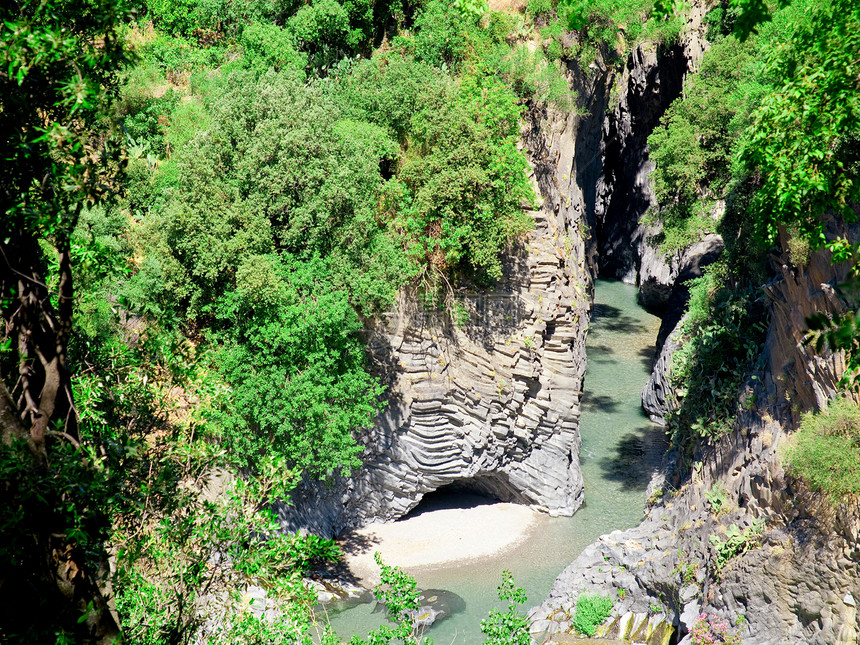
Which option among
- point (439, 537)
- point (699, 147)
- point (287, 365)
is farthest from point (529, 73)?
point (439, 537)

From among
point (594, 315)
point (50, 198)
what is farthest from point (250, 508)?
point (594, 315)

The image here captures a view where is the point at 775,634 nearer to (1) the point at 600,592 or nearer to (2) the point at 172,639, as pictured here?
(1) the point at 600,592

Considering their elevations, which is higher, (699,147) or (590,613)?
(699,147)

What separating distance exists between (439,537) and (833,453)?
420 inches

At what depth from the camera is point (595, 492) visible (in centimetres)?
2234

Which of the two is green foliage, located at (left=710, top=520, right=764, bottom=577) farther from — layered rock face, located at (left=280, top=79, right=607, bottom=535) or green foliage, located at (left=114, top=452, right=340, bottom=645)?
green foliage, located at (left=114, top=452, right=340, bottom=645)

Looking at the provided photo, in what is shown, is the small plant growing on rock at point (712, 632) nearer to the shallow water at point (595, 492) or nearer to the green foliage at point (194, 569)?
the shallow water at point (595, 492)

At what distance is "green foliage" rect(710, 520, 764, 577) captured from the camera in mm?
14406

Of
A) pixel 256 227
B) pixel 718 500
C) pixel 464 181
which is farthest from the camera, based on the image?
pixel 464 181

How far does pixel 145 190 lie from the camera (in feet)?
60.6

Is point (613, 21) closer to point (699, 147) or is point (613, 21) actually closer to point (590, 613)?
point (699, 147)

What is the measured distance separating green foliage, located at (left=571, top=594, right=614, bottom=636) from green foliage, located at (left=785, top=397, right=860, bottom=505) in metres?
5.74

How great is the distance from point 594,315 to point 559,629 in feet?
67.3

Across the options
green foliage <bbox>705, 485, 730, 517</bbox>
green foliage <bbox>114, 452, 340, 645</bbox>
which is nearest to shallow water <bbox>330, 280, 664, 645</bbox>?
green foliage <bbox>705, 485, 730, 517</bbox>
